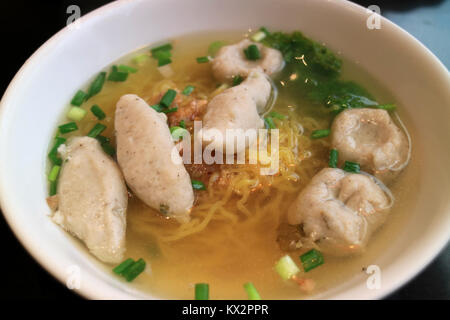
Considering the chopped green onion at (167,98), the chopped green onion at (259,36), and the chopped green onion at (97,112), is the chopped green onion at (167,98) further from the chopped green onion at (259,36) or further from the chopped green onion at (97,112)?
the chopped green onion at (259,36)

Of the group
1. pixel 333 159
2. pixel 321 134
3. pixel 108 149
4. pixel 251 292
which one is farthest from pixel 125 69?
pixel 251 292

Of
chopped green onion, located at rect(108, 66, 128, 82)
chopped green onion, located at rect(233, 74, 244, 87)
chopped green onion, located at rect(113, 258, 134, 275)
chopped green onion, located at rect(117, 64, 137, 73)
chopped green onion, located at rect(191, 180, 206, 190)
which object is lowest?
chopped green onion, located at rect(113, 258, 134, 275)

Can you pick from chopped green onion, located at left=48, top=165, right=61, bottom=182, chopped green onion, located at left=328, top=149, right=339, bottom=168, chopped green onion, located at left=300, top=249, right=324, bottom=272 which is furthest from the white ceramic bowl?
chopped green onion, located at left=328, top=149, right=339, bottom=168

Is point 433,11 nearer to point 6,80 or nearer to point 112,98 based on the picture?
point 112,98

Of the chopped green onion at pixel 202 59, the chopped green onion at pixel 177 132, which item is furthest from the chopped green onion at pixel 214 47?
the chopped green onion at pixel 177 132

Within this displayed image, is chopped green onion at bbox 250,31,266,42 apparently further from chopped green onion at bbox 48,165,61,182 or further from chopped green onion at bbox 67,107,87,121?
chopped green onion at bbox 48,165,61,182

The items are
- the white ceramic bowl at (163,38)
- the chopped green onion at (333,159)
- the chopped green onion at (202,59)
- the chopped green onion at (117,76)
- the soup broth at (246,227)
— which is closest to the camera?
the white ceramic bowl at (163,38)

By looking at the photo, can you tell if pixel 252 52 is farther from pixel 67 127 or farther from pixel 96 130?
pixel 67 127
